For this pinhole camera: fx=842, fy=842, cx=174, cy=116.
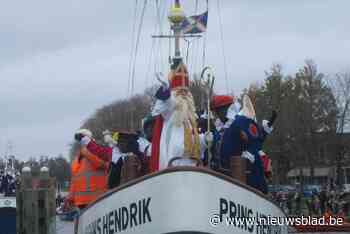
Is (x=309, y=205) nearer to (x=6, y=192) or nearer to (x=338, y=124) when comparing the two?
(x=6, y=192)

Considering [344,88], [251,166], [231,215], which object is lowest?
[231,215]

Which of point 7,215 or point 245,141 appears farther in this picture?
point 7,215

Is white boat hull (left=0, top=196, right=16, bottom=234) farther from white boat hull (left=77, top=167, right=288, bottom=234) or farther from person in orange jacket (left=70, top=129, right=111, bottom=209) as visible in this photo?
white boat hull (left=77, top=167, right=288, bottom=234)

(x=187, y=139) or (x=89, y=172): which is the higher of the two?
(x=89, y=172)

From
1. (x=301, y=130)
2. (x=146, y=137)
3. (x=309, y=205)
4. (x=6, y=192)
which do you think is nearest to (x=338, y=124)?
(x=301, y=130)

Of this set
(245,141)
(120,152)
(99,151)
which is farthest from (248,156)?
(99,151)

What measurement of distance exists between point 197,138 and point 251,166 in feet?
3.23

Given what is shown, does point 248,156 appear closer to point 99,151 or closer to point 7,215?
point 99,151

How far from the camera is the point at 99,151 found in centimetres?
1429

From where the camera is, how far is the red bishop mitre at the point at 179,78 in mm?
11383

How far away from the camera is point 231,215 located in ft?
33.3

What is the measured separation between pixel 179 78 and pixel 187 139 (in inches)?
38.8

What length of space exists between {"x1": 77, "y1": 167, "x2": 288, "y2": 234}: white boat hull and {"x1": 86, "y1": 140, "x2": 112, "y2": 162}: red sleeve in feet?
12.0

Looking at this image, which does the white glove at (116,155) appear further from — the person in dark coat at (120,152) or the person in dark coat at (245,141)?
the person in dark coat at (245,141)
